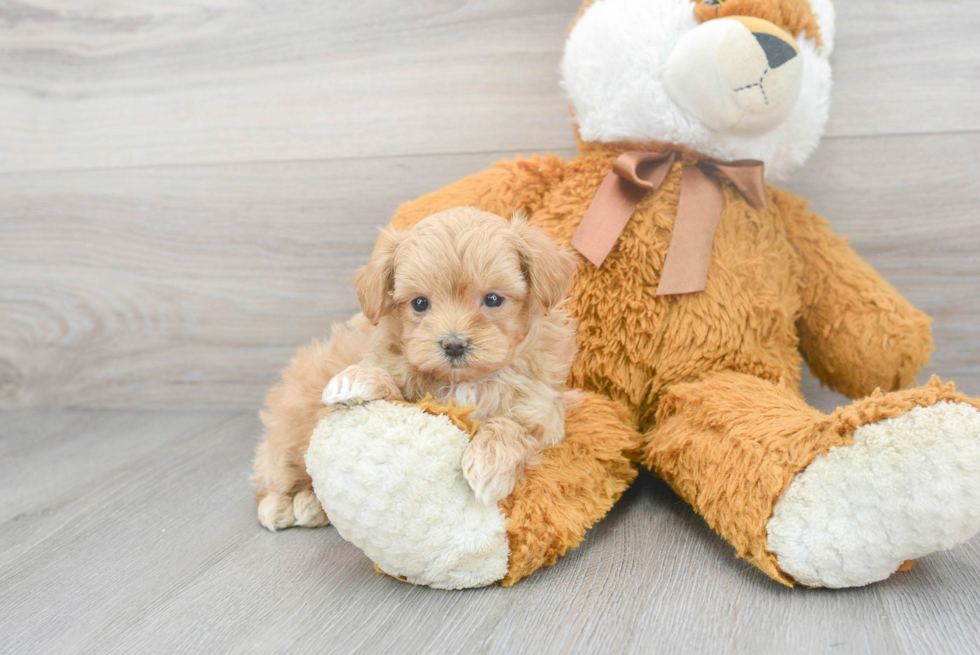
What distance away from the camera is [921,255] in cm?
148

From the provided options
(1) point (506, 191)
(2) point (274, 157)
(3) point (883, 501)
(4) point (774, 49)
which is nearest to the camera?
(3) point (883, 501)

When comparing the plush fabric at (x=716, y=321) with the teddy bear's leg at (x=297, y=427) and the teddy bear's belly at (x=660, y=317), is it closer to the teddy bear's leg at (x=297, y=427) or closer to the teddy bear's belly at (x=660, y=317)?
the teddy bear's belly at (x=660, y=317)

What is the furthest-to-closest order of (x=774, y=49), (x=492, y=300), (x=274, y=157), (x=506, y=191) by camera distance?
(x=274, y=157)
(x=506, y=191)
(x=774, y=49)
(x=492, y=300)

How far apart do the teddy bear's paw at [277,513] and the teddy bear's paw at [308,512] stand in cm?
1

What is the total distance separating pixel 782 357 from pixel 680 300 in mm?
216

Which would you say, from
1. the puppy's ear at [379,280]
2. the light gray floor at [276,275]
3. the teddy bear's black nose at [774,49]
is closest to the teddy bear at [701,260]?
the teddy bear's black nose at [774,49]

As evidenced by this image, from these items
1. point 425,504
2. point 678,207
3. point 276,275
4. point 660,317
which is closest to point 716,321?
point 660,317

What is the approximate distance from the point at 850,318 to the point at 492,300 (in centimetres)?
70

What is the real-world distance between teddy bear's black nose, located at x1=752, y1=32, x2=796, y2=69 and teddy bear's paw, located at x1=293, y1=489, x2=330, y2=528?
0.96 meters

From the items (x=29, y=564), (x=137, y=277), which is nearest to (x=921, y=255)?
(x=29, y=564)

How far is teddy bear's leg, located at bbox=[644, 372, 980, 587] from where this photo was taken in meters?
0.80

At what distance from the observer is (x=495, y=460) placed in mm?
878

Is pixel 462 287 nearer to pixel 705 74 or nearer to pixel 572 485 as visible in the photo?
pixel 572 485

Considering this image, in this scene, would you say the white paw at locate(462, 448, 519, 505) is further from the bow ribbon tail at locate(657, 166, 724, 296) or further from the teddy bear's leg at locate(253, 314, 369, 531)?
the bow ribbon tail at locate(657, 166, 724, 296)
